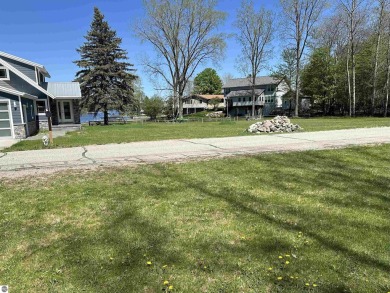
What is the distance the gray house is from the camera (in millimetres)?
15344

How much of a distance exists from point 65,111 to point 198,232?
24969 mm

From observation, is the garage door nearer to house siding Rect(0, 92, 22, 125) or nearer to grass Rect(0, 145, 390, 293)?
house siding Rect(0, 92, 22, 125)

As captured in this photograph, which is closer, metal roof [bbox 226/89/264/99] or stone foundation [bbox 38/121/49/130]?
stone foundation [bbox 38/121/49/130]

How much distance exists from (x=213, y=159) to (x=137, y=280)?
216 inches

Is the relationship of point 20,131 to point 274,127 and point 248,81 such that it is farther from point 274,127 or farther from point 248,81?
point 248,81

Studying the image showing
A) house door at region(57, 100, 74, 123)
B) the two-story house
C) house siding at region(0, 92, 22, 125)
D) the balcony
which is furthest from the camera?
the balcony

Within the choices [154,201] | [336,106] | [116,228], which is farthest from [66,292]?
[336,106]

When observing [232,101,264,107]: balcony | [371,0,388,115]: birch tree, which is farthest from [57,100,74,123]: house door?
[232,101,264,107]: balcony

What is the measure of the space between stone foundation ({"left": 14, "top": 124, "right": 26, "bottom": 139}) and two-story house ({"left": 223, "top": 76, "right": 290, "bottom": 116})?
4661 cm

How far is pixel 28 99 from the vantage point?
18.9 metres

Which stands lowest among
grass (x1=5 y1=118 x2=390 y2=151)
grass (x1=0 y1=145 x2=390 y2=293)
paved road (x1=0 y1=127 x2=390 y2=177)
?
grass (x1=0 y1=145 x2=390 y2=293)

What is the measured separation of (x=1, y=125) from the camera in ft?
50.1

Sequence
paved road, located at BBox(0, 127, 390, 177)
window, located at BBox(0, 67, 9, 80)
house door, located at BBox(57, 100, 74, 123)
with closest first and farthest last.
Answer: paved road, located at BBox(0, 127, 390, 177) < window, located at BBox(0, 67, 9, 80) < house door, located at BBox(57, 100, 74, 123)

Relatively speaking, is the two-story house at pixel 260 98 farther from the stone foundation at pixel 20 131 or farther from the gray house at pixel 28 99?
the stone foundation at pixel 20 131
